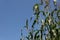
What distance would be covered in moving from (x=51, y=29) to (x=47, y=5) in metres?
0.71

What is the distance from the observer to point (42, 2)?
448cm

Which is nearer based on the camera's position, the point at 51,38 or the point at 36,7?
the point at 51,38

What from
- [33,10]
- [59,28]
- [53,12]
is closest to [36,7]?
[33,10]

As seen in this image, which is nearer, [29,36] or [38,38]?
[38,38]

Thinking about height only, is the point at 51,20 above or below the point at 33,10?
below

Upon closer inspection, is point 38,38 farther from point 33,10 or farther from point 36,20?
point 33,10

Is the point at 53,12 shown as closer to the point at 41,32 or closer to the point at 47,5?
the point at 47,5

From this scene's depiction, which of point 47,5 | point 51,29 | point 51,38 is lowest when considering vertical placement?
point 51,38

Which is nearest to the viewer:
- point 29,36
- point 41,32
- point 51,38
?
point 51,38

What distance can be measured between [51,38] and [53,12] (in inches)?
30.4

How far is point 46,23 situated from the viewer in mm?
4492

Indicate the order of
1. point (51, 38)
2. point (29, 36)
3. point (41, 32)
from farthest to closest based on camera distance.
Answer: point (29, 36), point (41, 32), point (51, 38)

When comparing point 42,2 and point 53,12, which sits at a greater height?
point 42,2

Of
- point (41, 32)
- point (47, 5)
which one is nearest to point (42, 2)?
point (47, 5)
